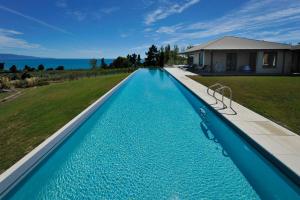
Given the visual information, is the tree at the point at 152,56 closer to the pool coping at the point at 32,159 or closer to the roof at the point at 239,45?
the roof at the point at 239,45

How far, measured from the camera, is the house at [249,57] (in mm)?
20375

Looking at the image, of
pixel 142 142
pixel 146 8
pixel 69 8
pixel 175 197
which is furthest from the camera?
pixel 146 8

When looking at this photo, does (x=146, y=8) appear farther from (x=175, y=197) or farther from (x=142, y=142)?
(x=175, y=197)

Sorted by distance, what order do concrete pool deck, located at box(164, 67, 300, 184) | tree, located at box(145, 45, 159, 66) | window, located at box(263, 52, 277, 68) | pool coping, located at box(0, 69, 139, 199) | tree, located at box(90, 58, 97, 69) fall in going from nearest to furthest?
pool coping, located at box(0, 69, 139, 199), concrete pool deck, located at box(164, 67, 300, 184), window, located at box(263, 52, 277, 68), tree, located at box(145, 45, 159, 66), tree, located at box(90, 58, 97, 69)

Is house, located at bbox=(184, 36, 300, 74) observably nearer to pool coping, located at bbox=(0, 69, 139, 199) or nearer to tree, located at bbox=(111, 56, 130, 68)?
pool coping, located at bbox=(0, 69, 139, 199)

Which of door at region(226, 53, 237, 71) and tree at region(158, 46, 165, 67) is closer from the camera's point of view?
door at region(226, 53, 237, 71)

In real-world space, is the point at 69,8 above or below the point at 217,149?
above

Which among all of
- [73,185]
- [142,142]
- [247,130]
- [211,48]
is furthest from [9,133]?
[211,48]

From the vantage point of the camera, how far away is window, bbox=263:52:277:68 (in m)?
21.5

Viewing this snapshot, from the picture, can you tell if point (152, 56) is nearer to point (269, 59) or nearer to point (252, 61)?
point (252, 61)

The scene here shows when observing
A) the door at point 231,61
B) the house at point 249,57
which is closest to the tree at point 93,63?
the house at point 249,57

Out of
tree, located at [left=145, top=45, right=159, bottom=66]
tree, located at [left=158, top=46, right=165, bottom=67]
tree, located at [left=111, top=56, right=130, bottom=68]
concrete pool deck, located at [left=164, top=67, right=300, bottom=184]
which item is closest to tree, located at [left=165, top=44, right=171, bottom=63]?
tree, located at [left=158, top=46, right=165, bottom=67]

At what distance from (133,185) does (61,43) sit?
1821 inches

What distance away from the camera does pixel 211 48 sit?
19969 mm
